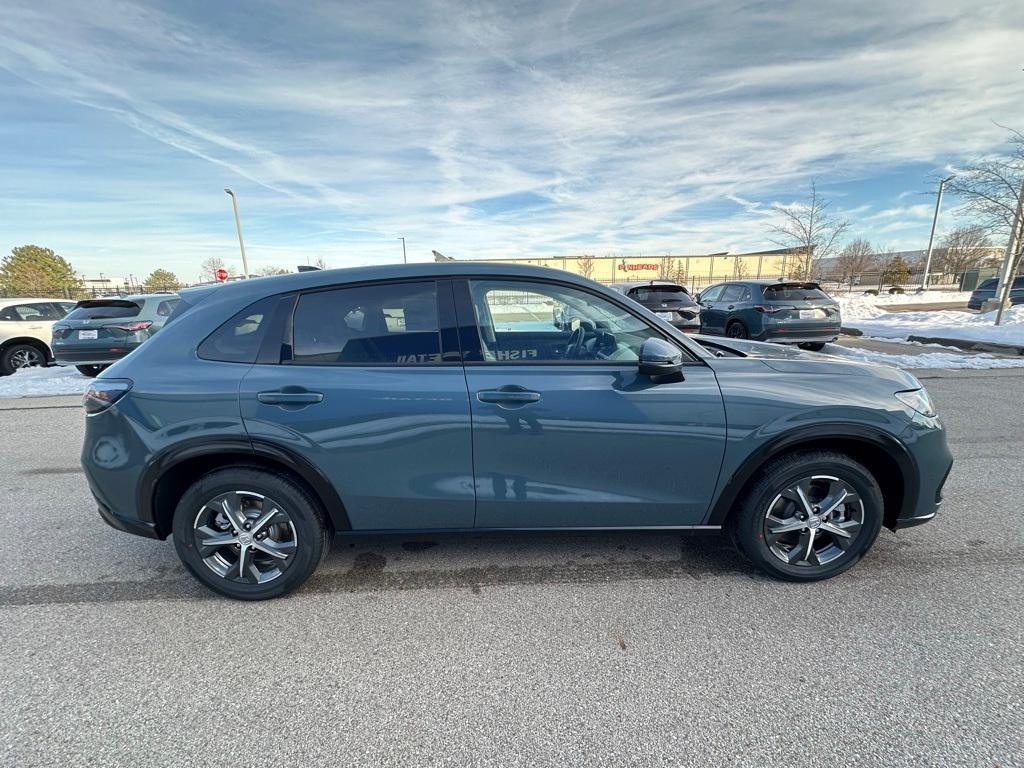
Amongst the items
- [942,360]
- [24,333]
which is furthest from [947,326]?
[24,333]

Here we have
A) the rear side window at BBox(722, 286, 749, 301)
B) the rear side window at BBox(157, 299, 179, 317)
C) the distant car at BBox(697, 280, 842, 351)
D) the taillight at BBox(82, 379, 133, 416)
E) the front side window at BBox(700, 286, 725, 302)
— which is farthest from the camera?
the front side window at BBox(700, 286, 725, 302)

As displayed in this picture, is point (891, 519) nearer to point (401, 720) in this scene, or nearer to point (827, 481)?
point (827, 481)

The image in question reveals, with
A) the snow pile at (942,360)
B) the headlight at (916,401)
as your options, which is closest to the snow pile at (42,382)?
the headlight at (916,401)

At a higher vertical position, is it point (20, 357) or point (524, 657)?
point (20, 357)

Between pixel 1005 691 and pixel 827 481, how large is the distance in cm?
98

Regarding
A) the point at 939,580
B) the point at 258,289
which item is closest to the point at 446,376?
the point at 258,289

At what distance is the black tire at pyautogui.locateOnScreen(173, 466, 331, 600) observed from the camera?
235cm

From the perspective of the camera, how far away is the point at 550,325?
8.84 feet

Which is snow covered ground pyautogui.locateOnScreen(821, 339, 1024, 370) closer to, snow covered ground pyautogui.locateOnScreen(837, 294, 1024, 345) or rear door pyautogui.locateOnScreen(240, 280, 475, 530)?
snow covered ground pyautogui.locateOnScreen(837, 294, 1024, 345)

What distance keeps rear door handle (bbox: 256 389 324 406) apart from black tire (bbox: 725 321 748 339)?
9.81 metres

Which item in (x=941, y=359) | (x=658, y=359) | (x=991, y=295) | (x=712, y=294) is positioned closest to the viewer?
(x=658, y=359)

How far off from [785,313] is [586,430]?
8.83m

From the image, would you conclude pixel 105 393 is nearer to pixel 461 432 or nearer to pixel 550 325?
pixel 461 432

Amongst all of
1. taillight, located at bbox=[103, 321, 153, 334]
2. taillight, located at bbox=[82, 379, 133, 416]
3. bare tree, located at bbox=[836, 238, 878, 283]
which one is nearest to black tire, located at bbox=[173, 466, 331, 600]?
taillight, located at bbox=[82, 379, 133, 416]
